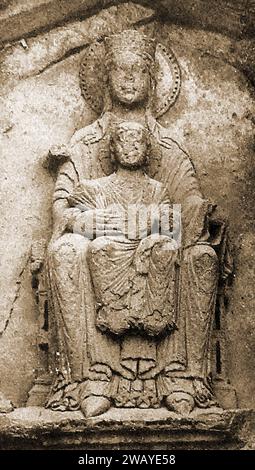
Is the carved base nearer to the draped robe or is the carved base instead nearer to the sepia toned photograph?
the sepia toned photograph

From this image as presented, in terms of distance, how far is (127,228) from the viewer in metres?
9.23

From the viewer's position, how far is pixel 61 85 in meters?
10.2

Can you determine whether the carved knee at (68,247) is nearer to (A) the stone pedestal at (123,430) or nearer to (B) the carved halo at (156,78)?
(A) the stone pedestal at (123,430)

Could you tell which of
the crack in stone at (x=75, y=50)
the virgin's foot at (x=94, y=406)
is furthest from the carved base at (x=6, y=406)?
the crack in stone at (x=75, y=50)

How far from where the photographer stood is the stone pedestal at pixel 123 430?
8.64 meters

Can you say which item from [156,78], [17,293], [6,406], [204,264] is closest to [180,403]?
[204,264]

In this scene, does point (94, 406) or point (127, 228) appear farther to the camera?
point (127, 228)

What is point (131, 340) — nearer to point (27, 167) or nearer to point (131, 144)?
point (131, 144)

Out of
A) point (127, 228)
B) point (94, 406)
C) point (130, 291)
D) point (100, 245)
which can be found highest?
point (127, 228)

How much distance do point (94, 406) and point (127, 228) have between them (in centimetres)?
127

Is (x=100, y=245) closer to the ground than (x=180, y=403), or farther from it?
farther from it

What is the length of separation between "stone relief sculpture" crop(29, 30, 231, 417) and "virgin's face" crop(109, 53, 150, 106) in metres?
0.40

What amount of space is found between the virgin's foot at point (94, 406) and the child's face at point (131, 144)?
1.71 m
